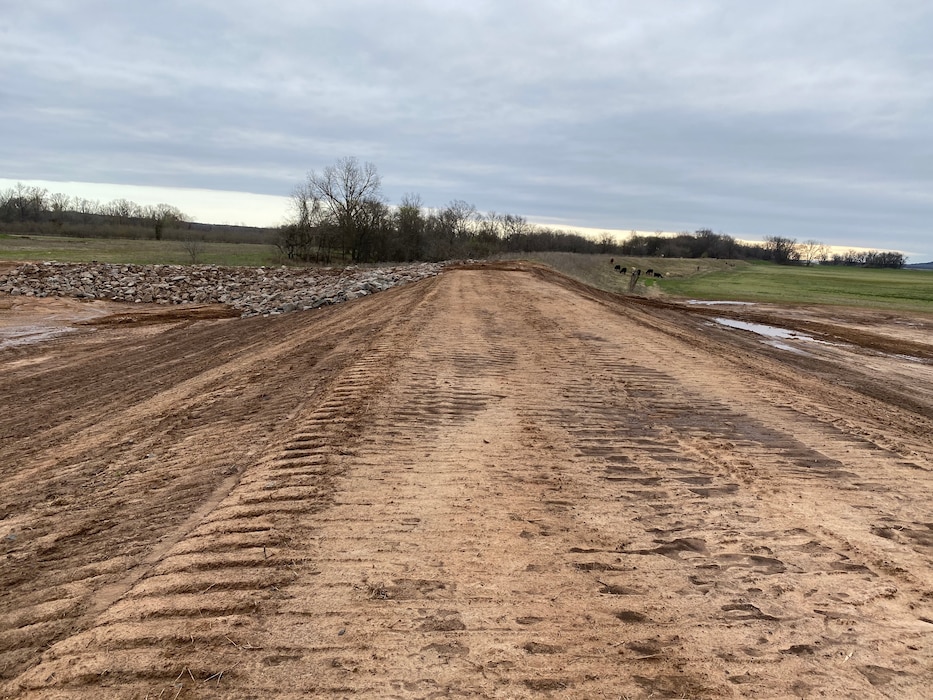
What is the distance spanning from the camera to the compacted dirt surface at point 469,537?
8.65 feet

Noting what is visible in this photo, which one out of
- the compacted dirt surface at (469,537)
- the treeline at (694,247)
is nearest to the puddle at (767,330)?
the compacted dirt surface at (469,537)

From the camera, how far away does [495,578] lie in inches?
129

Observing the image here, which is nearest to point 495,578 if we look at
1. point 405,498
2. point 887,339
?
point 405,498

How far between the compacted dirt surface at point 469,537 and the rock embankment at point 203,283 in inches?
549

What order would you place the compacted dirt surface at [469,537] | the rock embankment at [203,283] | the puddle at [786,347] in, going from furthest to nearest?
the rock embankment at [203,283] < the puddle at [786,347] < the compacted dirt surface at [469,537]

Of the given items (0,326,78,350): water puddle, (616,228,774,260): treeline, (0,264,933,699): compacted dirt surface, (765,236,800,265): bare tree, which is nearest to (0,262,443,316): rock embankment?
(0,326,78,350): water puddle

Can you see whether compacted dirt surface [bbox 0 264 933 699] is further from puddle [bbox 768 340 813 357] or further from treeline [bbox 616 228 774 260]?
treeline [bbox 616 228 774 260]

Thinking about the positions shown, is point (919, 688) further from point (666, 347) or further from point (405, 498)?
point (666, 347)

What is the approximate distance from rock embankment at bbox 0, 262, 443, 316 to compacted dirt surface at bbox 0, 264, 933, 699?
1393cm

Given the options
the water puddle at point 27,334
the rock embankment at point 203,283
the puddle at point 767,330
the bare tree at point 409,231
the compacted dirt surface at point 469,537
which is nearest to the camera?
the compacted dirt surface at point 469,537

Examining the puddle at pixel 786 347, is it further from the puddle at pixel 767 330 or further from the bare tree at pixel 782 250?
the bare tree at pixel 782 250

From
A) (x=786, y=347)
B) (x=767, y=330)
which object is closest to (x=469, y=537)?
(x=786, y=347)

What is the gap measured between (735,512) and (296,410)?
4611 millimetres

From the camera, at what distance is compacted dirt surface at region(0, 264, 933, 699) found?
264 cm
